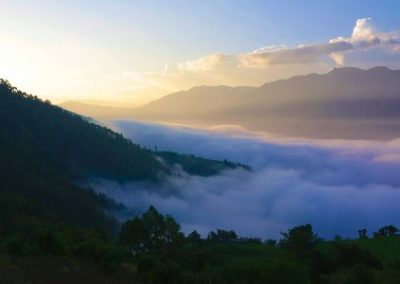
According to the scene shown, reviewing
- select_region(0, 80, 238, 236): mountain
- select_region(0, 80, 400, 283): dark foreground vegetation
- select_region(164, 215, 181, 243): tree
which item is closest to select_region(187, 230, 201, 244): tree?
select_region(0, 80, 400, 283): dark foreground vegetation

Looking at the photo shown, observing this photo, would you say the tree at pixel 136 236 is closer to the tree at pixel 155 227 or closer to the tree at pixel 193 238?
the tree at pixel 155 227

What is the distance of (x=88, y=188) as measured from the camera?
5960 inches

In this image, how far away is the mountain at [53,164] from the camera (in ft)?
337

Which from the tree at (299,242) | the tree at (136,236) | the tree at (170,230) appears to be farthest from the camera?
the tree at (136,236)

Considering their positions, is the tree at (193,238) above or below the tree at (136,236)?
below

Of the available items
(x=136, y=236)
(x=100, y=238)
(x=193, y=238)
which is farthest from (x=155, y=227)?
(x=193, y=238)

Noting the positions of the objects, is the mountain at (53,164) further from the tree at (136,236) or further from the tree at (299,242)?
the tree at (299,242)

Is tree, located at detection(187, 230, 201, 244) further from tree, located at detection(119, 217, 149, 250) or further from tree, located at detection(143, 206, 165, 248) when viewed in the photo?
tree, located at detection(143, 206, 165, 248)

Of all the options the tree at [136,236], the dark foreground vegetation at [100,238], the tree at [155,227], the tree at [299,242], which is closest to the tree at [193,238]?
the dark foreground vegetation at [100,238]

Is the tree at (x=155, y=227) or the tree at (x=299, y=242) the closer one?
the tree at (x=299, y=242)

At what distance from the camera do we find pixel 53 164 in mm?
152250

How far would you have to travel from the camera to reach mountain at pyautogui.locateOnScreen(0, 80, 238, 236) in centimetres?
10275

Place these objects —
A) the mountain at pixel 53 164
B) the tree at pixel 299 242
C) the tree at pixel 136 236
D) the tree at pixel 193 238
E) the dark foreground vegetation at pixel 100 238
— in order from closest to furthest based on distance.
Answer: the dark foreground vegetation at pixel 100 238, the tree at pixel 299 242, the tree at pixel 136 236, the tree at pixel 193 238, the mountain at pixel 53 164

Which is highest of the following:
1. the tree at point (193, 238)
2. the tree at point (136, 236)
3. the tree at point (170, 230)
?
the tree at point (170, 230)
